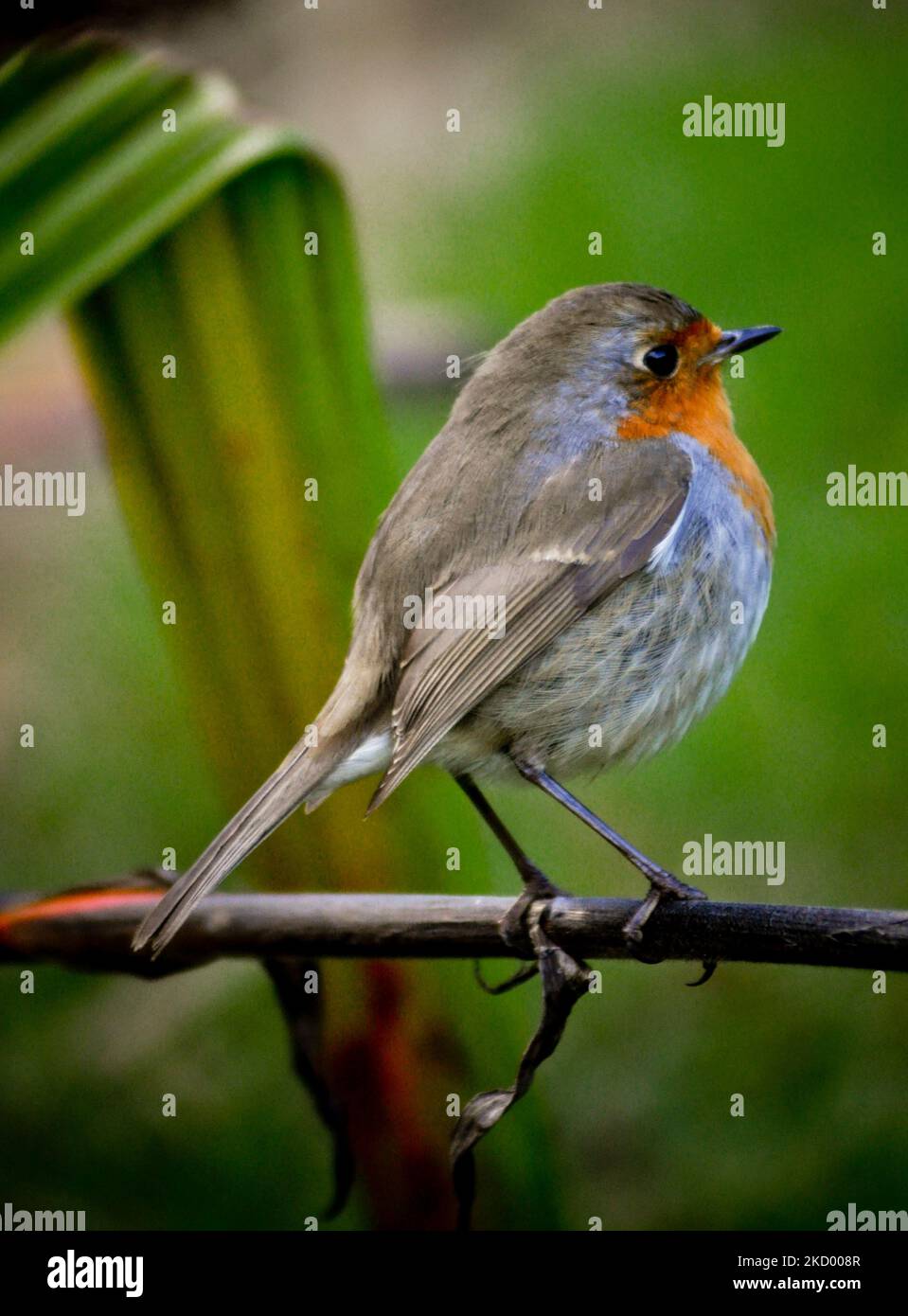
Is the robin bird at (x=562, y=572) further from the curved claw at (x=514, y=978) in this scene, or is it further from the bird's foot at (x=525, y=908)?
the curved claw at (x=514, y=978)

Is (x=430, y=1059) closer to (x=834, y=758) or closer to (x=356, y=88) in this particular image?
(x=834, y=758)

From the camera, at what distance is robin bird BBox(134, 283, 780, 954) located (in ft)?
7.29

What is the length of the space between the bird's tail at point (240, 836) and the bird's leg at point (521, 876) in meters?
0.34

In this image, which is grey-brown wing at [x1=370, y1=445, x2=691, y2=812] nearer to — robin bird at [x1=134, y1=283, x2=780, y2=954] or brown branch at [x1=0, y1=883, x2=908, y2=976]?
robin bird at [x1=134, y1=283, x2=780, y2=954]

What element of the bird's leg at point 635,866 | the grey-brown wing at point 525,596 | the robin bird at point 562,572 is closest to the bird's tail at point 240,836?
the robin bird at point 562,572

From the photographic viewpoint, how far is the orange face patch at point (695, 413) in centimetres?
239

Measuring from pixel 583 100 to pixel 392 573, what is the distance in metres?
1.95

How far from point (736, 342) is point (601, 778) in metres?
1.24

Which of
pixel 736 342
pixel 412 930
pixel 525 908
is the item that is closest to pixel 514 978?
pixel 525 908

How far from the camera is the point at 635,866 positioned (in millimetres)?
2111

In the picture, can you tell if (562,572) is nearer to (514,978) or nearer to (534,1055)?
(514,978)

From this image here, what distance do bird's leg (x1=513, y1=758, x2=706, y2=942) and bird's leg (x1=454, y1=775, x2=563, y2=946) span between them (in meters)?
0.11
